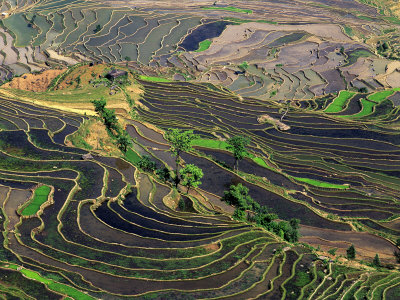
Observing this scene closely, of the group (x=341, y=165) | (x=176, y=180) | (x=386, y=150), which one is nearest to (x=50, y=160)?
(x=176, y=180)

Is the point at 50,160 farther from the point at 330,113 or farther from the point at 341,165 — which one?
the point at 330,113

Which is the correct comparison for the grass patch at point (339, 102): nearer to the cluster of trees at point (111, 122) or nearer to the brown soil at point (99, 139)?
the cluster of trees at point (111, 122)

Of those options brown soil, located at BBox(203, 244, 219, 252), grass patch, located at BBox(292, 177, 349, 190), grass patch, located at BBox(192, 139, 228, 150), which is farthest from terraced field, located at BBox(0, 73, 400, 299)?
grass patch, located at BBox(192, 139, 228, 150)

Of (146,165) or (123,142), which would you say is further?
(123,142)

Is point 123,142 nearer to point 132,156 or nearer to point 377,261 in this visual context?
point 132,156

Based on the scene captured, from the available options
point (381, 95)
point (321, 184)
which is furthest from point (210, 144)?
point (381, 95)

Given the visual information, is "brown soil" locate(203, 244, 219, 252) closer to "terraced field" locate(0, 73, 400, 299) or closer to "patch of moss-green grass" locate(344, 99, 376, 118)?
"terraced field" locate(0, 73, 400, 299)

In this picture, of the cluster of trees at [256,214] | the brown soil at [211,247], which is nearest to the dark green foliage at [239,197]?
the cluster of trees at [256,214]
